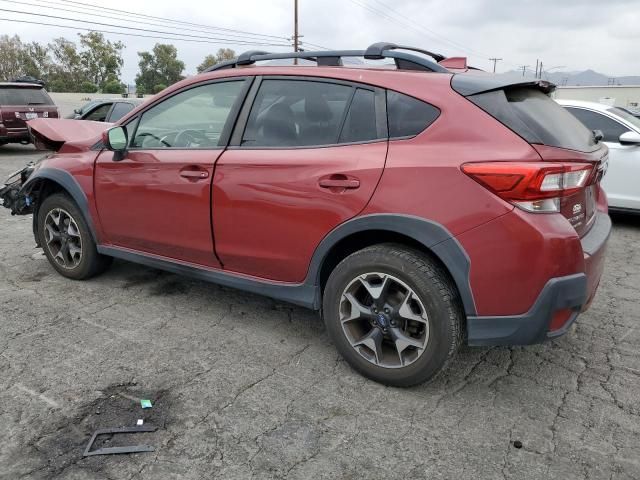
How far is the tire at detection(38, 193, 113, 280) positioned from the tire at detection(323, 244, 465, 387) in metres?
2.29

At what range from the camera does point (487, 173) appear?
8.00 ft

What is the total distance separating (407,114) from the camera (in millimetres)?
2768

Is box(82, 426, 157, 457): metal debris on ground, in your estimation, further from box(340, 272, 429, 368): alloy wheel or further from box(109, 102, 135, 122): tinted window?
box(109, 102, 135, 122): tinted window

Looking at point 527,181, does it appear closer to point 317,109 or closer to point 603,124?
point 317,109

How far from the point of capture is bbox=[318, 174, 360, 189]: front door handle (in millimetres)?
2783

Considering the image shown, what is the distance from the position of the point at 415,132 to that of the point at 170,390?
1.88 meters

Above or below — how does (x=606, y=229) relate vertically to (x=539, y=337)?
above

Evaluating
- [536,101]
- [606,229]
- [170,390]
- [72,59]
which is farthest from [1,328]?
[72,59]

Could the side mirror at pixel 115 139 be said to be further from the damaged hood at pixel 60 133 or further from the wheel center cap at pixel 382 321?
the wheel center cap at pixel 382 321

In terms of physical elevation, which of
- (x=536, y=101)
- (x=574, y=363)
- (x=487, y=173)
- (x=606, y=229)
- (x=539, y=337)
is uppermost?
(x=536, y=101)

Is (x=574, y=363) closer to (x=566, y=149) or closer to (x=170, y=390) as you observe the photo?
(x=566, y=149)

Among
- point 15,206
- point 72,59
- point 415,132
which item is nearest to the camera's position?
point 415,132

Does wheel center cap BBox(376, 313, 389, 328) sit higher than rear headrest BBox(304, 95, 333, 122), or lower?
lower

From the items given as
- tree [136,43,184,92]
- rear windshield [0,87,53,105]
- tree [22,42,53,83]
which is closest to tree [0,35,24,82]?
tree [22,42,53,83]
